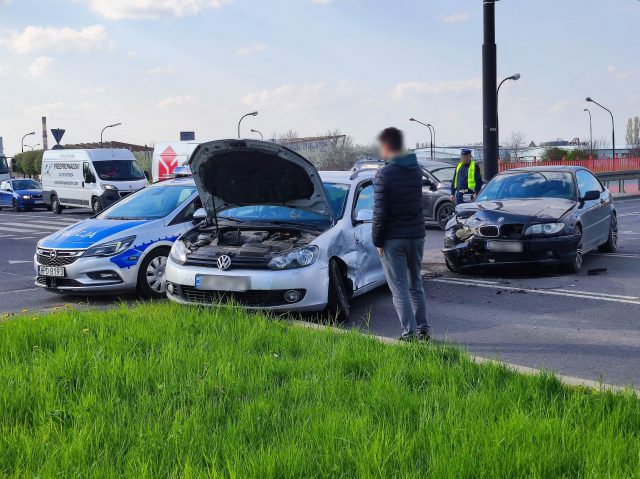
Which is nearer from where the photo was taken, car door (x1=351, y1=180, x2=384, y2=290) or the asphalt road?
the asphalt road

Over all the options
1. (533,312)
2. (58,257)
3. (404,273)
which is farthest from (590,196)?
(58,257)

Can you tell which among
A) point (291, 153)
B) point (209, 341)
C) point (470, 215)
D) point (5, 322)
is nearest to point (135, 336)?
point (209, 341)

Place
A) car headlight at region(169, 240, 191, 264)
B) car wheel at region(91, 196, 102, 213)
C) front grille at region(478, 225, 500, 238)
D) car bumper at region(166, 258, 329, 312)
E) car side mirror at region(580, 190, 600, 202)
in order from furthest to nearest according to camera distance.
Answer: car wheel at region(91, 196, 102, 213) < car side mirror at region(580, 190, 600, 202) < front grille at region(478, 225, 500, 238) < car headlight at region(169, 240, 191, 264) < car bumper at region(166, 258, 329, 312)

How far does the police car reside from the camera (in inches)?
366

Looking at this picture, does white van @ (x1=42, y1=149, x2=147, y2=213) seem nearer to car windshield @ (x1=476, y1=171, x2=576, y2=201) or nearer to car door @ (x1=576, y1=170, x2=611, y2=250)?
car windshield @ (x1=476, y1=171, x2=576, y2=201)

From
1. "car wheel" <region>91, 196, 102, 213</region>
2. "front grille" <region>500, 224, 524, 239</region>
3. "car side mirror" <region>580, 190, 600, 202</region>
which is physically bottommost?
"front grille" <region>500, 224, 524, 239</region>

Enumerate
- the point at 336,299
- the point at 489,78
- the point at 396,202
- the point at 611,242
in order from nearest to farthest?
the point at 396,202, the point at 336,299, the point at 611,242, the point at 489,78

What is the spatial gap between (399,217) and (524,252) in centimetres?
426

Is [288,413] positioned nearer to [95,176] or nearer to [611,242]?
[611,242]

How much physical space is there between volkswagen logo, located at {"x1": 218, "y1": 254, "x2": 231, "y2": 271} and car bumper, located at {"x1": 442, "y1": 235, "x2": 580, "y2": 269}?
4185mm

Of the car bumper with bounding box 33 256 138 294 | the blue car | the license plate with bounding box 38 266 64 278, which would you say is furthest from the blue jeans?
the blue car

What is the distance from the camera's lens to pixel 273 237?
798cm

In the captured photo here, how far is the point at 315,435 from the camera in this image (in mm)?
3889

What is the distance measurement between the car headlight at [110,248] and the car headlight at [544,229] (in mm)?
5077
